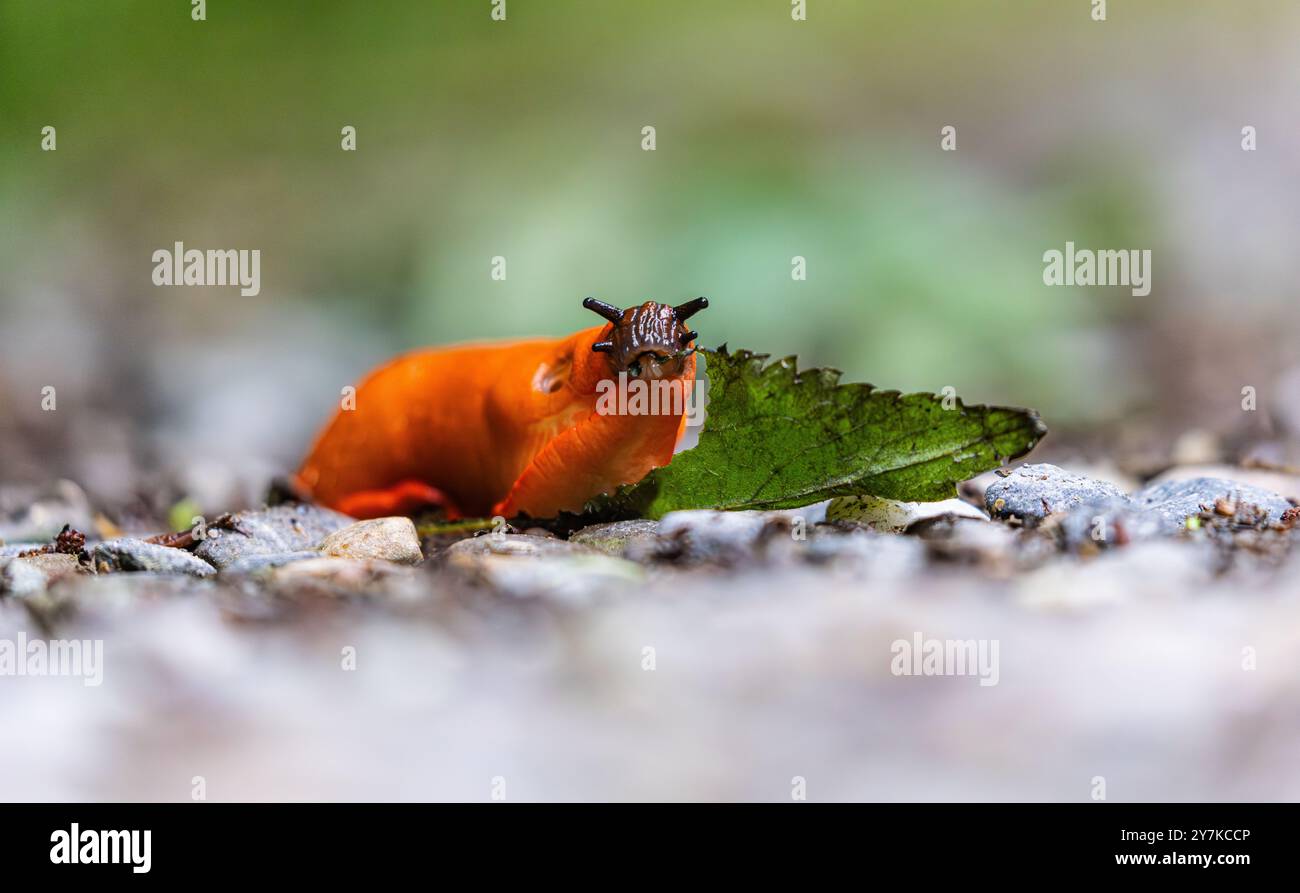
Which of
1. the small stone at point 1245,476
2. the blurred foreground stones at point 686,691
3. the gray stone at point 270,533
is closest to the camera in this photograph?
the blurred foreground stones at point 686,691

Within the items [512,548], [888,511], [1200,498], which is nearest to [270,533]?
[512,548]

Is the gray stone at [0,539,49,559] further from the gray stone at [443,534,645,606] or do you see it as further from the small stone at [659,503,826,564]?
the small stone at [659,503,826,564]

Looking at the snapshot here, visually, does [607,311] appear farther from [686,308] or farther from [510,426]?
[510,426]

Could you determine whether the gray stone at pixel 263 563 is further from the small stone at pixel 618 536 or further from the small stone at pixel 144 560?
the small stone at pixel 618 536

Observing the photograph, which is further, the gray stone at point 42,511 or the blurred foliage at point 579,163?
the blurred foliage at point 579,163

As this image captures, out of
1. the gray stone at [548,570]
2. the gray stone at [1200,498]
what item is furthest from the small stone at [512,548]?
the gray stone at [1200,498]

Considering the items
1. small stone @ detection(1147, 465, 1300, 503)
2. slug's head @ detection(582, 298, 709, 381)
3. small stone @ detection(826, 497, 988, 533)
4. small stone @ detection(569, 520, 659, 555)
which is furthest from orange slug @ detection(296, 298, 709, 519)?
small stone @ detection(1147, 465, 1300, 503)
